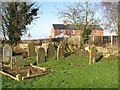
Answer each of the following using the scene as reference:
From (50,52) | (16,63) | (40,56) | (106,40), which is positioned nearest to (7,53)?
(16,63)

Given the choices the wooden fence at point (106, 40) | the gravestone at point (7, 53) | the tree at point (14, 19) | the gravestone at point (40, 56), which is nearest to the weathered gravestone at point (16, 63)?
the gravestone at point (40, 56)

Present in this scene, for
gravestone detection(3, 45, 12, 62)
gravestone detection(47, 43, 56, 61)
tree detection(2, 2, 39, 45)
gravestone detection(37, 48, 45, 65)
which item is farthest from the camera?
tree detection(2, 2, 39, 45)

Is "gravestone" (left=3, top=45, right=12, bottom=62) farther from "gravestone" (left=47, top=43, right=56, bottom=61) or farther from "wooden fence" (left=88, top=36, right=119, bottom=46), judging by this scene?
"wooden fence" (left=88, top=36, right=119, bottom=46)

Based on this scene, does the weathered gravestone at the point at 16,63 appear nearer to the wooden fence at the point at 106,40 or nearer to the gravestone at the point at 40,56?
the gravestone at the point at 40,56

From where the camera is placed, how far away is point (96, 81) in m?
5.97

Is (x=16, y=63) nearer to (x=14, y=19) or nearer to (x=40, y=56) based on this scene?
(x=40, y=56)

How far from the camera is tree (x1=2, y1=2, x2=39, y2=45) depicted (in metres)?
18.3

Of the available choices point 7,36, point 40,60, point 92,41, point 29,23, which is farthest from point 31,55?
point 92,41

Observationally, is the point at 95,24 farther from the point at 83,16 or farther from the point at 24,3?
the point at 24,3

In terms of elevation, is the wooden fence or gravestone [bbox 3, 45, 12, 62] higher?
the wooden fence

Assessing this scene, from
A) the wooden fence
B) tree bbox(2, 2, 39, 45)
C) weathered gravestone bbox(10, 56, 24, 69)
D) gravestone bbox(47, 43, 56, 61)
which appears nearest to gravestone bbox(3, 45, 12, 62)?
weathered gravestone bbox(10, 56, 24, 69)

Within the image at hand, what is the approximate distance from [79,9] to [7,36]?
10.4m

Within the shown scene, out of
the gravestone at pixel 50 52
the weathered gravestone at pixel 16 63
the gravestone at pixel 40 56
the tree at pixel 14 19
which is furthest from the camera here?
the tree at pixel 14 19

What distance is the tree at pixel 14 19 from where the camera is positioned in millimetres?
18312
